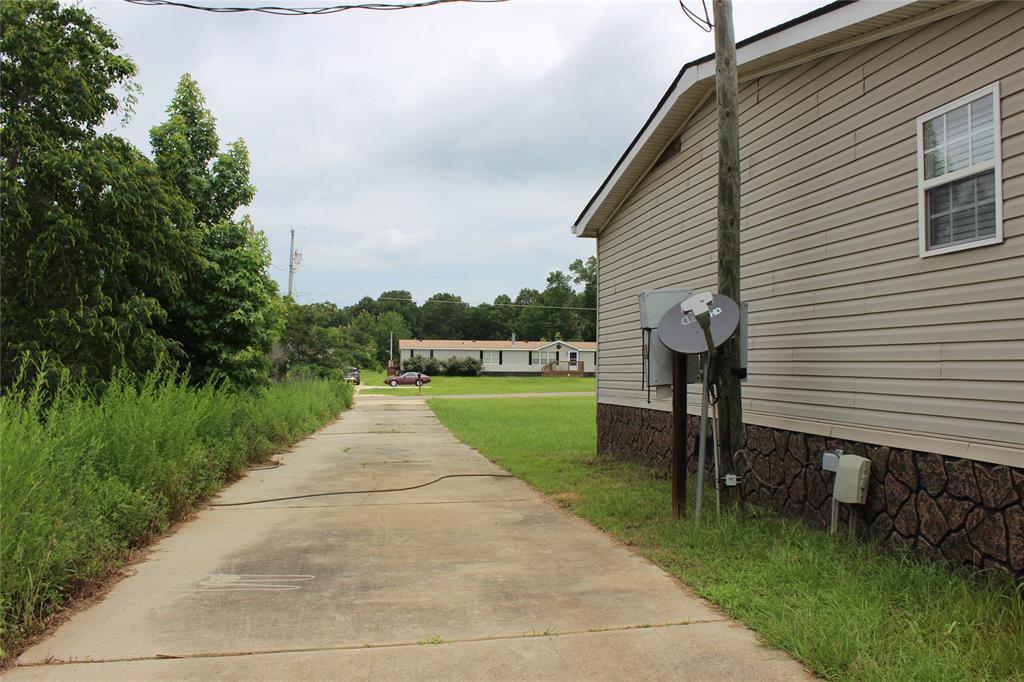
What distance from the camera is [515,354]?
7488 cm

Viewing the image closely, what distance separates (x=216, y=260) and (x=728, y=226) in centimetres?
866

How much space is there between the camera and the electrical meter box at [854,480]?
5.73 metres

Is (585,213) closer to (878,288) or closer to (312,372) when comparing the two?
(878,288)

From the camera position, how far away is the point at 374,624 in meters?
4.37

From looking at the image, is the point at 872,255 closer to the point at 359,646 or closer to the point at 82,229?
the point at 359,646

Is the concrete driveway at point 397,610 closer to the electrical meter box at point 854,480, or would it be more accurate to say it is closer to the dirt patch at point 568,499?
the dirt patch at point 568,499

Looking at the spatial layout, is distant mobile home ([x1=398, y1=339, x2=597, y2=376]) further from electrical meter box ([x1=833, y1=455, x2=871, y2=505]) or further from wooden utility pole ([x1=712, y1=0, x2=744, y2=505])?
electrical meter box ([x1=833, y1=455, x2=871, y2=505])

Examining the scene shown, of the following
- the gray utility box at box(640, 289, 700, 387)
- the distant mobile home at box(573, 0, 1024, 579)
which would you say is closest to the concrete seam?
the distant mobile home at box(573, 0, 1024, 579)

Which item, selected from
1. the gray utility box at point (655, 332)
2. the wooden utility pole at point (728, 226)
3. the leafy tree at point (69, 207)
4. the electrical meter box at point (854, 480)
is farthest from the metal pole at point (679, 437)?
the leafy tree at point (69, 207)

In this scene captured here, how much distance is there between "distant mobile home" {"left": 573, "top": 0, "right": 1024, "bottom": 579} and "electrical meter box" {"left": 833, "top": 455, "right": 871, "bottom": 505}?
0.17 meters

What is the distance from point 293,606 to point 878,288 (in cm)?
511

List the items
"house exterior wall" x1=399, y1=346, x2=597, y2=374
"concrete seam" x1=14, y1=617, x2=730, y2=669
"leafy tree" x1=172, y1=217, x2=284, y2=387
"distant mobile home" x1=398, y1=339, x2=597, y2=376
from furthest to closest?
"house exterior wall" x1=399, y1=346, x2=597, y2=374
"distant mobile home" x1=398, y1=339, x2=597, y2=376
"leafy tree" x1=172, y1=217, x2=284, y2=387
"concrete seam" x1=14, y1=617, x2=730, y2=669

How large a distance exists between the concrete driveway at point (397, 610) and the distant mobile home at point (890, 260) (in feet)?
6.60

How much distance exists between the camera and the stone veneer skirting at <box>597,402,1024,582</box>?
467 cm
